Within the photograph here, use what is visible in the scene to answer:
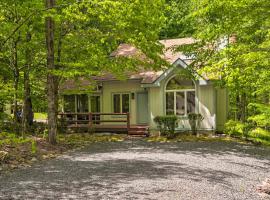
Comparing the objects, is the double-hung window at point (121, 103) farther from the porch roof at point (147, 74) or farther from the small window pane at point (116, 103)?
the porch roof at point (147, 74)

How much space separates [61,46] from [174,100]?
25.3ft

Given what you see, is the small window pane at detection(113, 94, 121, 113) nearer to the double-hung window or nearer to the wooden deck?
the double-hung window

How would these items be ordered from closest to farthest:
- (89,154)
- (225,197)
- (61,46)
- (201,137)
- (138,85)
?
(225,197) → (89,154) → (61,46) → (201,137) → (138,85)

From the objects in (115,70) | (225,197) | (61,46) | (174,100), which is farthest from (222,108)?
(225,197)

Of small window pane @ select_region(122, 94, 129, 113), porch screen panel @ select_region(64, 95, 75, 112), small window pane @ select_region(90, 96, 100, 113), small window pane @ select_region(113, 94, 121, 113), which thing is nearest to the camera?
small window pane @ select_region(122, 94, 129, 113)

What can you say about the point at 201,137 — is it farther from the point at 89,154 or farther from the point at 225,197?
the point at 225,197

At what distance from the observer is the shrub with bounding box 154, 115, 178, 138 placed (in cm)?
1820

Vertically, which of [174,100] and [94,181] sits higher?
[174,100]

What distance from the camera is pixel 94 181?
8.06 m

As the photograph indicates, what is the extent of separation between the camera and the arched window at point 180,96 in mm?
19734

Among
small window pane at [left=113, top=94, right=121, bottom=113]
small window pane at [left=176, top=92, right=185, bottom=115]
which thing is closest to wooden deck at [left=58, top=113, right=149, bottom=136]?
small window pane at [left=113, top=94, right=121, bottom=113]

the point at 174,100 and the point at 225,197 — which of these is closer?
the point at 225,197

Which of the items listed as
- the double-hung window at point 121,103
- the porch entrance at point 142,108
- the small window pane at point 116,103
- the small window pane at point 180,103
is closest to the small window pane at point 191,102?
the small window pane at point 180,103

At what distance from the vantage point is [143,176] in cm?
855
